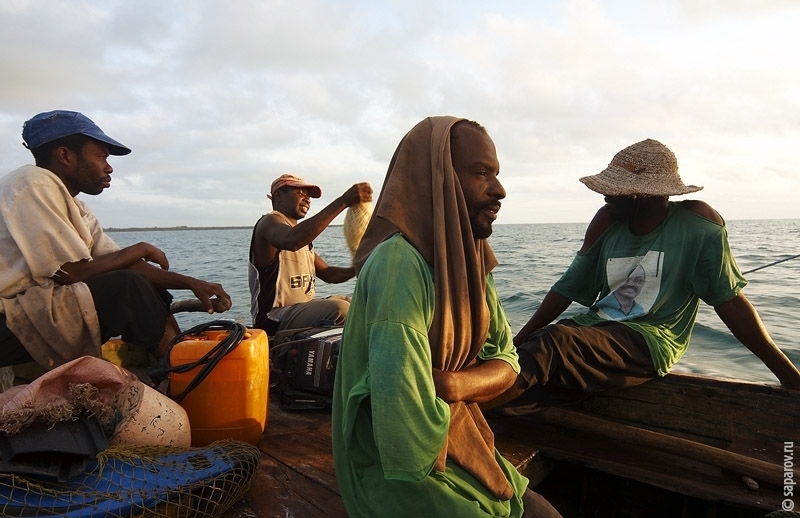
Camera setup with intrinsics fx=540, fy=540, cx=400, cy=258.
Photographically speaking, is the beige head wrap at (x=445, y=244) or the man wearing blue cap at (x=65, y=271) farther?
the man wearing blue cap at (x=65, y=271)

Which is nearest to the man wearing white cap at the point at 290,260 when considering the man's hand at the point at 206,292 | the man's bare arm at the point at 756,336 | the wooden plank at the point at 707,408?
the man's hand at the point at 206,292

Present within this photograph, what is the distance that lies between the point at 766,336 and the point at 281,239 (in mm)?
3252

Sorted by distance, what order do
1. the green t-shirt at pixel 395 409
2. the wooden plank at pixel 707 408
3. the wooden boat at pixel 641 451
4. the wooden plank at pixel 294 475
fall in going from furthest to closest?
the wooden plank at pixel 707 408 < the wooden boat at pixel 641 451 < the wooden plank at pixel 294 475 < the green t-shirt at pixel 395 409

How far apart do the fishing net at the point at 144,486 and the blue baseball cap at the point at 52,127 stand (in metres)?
2.06

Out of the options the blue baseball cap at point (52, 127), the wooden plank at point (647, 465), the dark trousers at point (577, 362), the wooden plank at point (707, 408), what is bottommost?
the wooden plank at point (647, 465)

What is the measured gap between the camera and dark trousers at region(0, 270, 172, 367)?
3084mm

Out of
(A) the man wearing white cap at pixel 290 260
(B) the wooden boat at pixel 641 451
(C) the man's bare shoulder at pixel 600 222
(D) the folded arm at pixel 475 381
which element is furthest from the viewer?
(A) the man wearing white cap at pixel 290 260

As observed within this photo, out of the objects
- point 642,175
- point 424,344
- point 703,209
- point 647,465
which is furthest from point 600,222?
point 424,344

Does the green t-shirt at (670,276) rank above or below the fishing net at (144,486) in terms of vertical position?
above

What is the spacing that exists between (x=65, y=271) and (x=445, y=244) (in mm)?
2501

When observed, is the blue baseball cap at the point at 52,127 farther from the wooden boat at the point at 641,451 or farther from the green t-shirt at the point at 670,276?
the green t-shirt at the point at 670,276

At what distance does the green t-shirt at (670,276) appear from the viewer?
10.2 feet

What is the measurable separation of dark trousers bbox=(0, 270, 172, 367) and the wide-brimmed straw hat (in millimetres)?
2757

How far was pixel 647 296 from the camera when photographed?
129 inches
